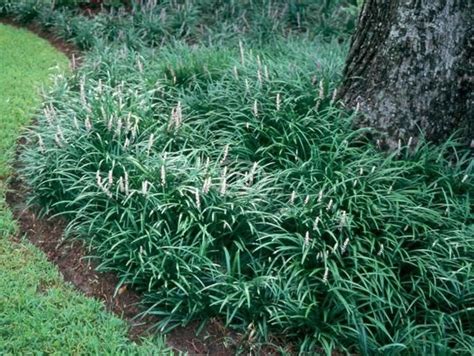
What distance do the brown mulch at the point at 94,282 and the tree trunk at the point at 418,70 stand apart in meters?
2.03

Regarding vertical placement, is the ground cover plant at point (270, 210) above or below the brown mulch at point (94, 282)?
above

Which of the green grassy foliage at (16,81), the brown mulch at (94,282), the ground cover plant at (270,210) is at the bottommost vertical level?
the green grassy foliage at (16,81)

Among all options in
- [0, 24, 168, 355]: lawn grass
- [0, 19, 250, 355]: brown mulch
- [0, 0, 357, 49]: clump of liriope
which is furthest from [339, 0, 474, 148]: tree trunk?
[0, 0, 357, 49]: clump of liriope

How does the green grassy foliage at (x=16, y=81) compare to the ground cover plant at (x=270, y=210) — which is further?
the green grassy foliage at (x=16, y=81)

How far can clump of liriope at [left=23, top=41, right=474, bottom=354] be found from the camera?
11.6 ft

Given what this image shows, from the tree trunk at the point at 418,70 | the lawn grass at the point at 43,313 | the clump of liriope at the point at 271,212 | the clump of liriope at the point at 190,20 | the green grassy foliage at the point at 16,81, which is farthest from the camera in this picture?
the clump of liriope at the point at 190,20

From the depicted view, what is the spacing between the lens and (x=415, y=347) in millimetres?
3359

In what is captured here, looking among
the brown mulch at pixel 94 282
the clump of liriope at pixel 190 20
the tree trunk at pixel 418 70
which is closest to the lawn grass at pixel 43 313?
the brown mulch at pixel 94 282

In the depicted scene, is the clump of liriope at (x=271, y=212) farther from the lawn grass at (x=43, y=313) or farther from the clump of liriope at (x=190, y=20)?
the clump of liriope at (x=190, y=20)

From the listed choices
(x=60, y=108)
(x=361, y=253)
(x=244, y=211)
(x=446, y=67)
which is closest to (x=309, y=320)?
(x=361, y=253)

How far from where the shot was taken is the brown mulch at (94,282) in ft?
11.6

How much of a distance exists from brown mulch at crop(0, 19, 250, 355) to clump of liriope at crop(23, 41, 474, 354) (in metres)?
0.10

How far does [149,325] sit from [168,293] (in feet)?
0.74

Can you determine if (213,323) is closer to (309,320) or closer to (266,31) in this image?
(309,320)
